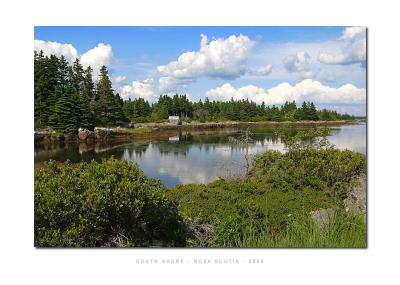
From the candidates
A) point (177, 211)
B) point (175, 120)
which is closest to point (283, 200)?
point (177, 211)

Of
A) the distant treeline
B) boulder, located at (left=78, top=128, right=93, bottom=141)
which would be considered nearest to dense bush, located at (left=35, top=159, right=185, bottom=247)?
the distant treeline

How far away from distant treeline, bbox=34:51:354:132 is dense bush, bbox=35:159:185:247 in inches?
55.4

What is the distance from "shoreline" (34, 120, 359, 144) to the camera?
5945mm

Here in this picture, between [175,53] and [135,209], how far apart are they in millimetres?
2261

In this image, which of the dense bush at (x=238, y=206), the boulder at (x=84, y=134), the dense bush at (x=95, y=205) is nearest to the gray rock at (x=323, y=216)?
the dense bush at (x=238, y=206)

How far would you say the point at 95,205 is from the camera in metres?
4.34

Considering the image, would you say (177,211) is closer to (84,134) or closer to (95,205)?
(95,205)

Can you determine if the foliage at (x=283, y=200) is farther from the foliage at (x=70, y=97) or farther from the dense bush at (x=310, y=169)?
the foliage at (x=70, y=97)

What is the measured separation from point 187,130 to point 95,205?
3546 mm
